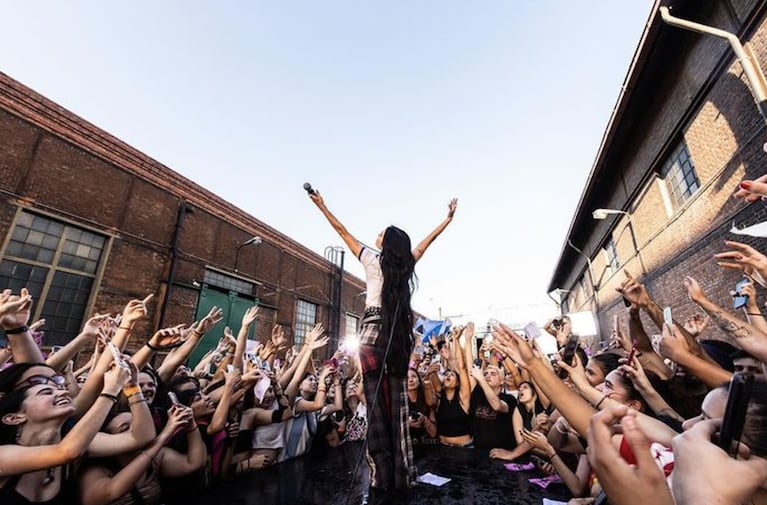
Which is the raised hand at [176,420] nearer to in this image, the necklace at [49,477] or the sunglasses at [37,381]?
the necklace at [49,477]

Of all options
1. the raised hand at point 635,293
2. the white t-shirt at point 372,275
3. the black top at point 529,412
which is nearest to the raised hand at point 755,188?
the raised hand at point 635,293

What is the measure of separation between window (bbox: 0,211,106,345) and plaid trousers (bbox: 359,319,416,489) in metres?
10.1

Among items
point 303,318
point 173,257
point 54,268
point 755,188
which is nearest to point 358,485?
point 755,188

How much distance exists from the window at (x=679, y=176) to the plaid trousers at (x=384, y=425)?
7923 mm

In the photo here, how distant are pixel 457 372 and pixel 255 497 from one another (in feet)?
9.82

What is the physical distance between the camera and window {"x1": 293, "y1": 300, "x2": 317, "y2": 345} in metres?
16.7

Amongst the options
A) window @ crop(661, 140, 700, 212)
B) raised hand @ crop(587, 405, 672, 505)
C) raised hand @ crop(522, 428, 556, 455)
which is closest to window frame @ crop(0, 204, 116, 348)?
raised hand @ crop(522, 428, 556, 455)

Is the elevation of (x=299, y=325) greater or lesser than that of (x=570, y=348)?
greater

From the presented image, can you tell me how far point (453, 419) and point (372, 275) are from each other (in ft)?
9.66

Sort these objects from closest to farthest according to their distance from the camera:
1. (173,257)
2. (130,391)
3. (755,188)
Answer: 1. (130,391)
2. (755,188)
3. (173,257)

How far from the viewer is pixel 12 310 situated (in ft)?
6.88

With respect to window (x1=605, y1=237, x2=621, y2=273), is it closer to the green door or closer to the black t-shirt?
the black t-shirt

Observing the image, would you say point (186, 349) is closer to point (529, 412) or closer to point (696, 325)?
point (529, 412)

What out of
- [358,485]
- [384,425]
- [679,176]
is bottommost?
[358,485]
